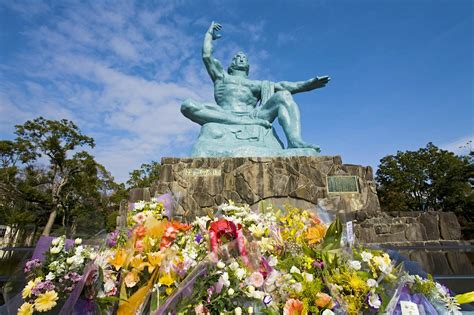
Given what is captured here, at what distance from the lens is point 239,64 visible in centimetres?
841

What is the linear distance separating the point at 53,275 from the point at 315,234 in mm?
1048

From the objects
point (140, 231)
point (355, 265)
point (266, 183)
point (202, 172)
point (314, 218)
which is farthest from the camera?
point (202, 172)

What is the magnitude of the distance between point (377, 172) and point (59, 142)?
21.5m

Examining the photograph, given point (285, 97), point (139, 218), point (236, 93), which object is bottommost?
point (139, 218)

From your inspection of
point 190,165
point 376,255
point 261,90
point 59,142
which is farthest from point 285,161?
point 59,142

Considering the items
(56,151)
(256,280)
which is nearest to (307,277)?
(256,280)

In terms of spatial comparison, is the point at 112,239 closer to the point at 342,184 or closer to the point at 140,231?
the point at 140,231

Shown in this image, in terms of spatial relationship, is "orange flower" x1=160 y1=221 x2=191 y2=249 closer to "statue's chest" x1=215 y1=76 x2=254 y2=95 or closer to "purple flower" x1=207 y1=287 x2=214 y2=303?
"purple flower" x1=207 y1=287 x2=214 y2=303

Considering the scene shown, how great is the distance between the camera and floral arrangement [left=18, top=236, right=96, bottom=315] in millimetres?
1054

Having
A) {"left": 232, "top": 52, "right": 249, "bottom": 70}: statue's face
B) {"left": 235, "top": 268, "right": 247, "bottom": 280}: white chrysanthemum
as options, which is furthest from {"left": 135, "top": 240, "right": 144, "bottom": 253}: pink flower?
{"left": 232, "top": 52, "right": 249, "bottom": 70}: statue's face

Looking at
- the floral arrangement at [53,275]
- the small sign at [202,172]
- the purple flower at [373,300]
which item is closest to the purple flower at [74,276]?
the floral arrangement at [53,275]

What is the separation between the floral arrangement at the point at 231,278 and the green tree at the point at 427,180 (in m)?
21.8

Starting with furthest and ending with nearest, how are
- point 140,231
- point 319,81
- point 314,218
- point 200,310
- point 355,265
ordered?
point 319,81, point 314,218, point 140,231, point 355,265, point 200,310

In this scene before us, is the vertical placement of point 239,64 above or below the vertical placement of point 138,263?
above
